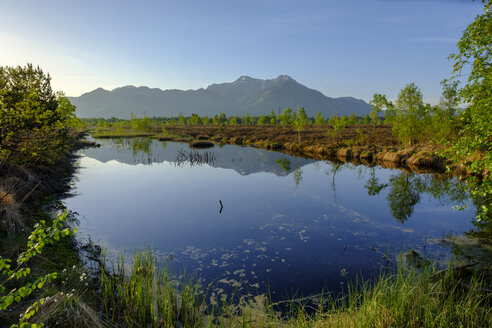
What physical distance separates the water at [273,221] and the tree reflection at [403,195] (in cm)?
9

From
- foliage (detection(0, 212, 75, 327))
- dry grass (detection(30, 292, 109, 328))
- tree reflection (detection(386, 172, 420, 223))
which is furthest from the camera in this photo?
tree reflection (detection(386, 172, 420, 223))

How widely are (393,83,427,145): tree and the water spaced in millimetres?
15196

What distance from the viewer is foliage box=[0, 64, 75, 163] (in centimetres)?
1175

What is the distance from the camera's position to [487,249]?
12.7 meters

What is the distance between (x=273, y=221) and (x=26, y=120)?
16717mm

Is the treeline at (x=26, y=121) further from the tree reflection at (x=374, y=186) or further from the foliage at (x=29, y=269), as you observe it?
the tree reflection at (x=374, y=186)

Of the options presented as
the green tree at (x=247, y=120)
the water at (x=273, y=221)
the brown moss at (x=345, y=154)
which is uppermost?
the green tree at (x=247, y=120)

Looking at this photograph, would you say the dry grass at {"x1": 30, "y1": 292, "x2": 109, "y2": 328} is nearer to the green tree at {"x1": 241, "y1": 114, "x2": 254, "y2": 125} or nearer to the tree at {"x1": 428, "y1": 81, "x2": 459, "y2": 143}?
the tree at {"x1": 428, "y1": 81, "x2": 459, "y2": 143}

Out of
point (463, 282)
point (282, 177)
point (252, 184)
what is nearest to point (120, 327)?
point (463, 282)

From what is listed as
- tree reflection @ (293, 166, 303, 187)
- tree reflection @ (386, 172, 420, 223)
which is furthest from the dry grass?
tree reflection @ (293, 166, 303, 187)

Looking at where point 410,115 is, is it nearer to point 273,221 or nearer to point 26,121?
point 273,221

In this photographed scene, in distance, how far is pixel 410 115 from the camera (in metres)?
42.8

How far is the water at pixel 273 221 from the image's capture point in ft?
37.5

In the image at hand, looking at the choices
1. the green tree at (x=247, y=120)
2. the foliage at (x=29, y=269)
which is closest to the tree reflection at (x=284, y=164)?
the foliage at (x=29, y=269)
